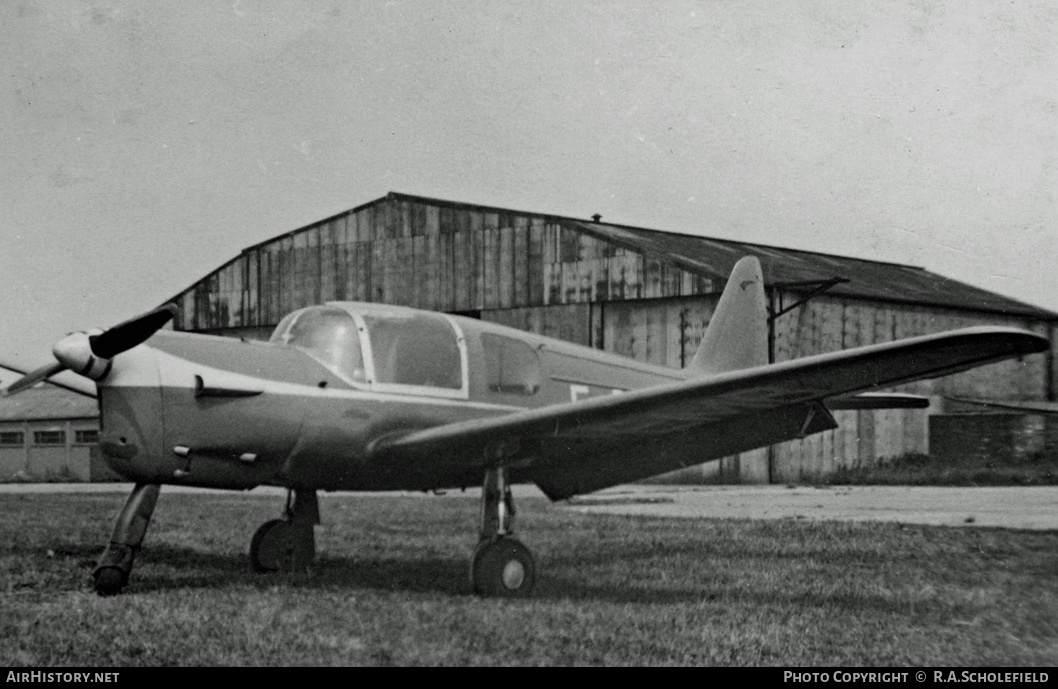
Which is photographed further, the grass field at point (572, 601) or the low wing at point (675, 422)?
the low wing at point (675, 422)

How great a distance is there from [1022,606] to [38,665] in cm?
612

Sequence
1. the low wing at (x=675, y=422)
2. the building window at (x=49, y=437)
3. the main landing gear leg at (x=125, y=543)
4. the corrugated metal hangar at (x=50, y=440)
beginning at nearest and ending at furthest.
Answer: the low wing at (x=675, y=422), the main landing gear leg at (x=125, y=543), the corrugated metal hangar at (x=50, y=440), the building window at (x=49, y=437)

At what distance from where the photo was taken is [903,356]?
22.0 ft

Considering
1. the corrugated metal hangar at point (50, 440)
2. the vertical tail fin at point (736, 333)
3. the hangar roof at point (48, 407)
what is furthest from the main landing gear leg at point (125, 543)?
the hangar roof at point (48, 407)

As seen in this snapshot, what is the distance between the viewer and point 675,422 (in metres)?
8.27

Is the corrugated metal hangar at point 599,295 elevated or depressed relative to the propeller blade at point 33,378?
elevated

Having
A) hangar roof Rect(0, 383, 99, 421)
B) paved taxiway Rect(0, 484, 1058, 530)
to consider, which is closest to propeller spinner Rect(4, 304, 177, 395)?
paved taxiway Rect(0, 484, 1058, 530)

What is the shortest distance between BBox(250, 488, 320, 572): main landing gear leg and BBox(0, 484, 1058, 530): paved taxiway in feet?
23.3

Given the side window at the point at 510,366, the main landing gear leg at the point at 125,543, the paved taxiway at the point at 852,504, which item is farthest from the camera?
the paved taxiway at the point at 852,504

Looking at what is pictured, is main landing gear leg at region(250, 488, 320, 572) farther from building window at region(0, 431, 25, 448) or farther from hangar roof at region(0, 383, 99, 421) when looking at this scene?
building window at region(0, 431, 25, 448)

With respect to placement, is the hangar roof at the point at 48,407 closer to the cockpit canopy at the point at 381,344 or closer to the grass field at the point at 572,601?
the grass field at the point at 572,601

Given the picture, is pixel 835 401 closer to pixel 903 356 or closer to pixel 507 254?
pixel 903 356

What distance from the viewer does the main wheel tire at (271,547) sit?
9.16 meters

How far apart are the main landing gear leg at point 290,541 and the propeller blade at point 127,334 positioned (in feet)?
7.54
